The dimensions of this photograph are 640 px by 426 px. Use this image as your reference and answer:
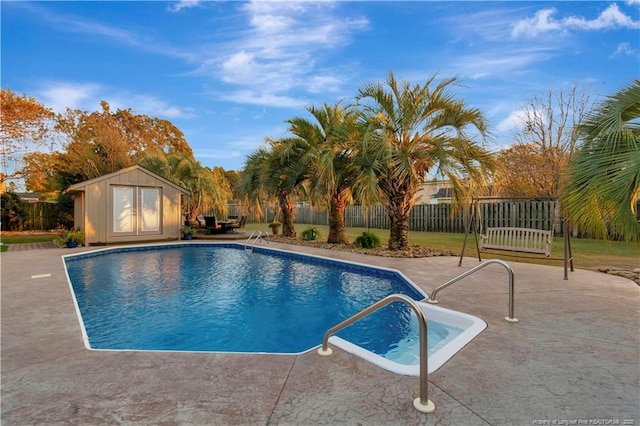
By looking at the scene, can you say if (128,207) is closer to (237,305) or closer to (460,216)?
(237,305)

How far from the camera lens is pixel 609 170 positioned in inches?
146

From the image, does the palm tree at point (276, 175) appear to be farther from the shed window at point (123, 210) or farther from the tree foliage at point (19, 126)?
the tree foliage at point (19, 126)

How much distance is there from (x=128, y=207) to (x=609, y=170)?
15.7 metres

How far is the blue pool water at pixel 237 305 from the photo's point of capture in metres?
4.39

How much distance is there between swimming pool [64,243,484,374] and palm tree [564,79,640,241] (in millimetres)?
2251

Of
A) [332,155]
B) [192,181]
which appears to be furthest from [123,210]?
[332,155]

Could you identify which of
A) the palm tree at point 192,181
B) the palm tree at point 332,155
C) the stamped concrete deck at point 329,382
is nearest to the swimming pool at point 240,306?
the stamped concrete deck at point 329,382

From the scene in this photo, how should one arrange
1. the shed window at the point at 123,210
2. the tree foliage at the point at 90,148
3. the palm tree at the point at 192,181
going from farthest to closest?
the tree foliage at the point at 90,148
the palm tree at the point at 192,181
the shed window at the point at 123,210

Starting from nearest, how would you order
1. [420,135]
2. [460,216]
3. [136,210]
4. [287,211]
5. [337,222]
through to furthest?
1. [420,135]
2. [337,222]
3. [136,210]
4. [287,211]
5. [460,216]

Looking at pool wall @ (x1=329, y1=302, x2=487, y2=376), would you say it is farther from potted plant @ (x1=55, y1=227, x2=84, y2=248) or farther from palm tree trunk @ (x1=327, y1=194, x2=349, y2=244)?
potted plant @ (x1=55, y1=227, x2=84, y2=248)

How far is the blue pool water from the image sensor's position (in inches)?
173

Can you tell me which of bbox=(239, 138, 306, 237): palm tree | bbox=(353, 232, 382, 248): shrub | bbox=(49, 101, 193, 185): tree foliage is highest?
bbox=(49, 101, 193, 185): tree foliage

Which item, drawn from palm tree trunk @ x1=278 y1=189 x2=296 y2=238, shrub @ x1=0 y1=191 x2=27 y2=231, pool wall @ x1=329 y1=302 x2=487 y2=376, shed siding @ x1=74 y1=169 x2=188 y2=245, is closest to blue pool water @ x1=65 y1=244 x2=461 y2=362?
pool wall @ x1=329 y1=302 x2=487 y2=376

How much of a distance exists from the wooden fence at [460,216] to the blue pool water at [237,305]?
3.16 m
